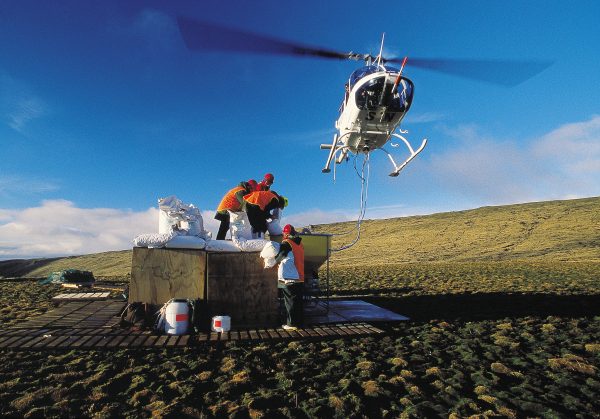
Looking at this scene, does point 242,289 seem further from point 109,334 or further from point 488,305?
point 488,305

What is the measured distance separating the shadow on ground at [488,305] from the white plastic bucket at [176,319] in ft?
17.0

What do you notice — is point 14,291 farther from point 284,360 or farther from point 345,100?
point 345,100

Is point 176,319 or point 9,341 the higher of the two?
point 176,319

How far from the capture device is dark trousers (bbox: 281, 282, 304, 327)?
726cm

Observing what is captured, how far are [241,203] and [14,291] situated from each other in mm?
11106

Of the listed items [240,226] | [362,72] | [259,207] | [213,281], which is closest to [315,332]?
[213,281]

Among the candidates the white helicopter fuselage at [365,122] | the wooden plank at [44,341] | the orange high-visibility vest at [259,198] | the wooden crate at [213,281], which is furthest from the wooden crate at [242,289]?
the white helicopter fuselage at [365,122]

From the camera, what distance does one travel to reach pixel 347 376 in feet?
16.2

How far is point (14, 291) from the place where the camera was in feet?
43.9

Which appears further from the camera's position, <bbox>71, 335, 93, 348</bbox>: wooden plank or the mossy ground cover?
<bbox>71, 335, 93, 348</bbox>: wooden plank

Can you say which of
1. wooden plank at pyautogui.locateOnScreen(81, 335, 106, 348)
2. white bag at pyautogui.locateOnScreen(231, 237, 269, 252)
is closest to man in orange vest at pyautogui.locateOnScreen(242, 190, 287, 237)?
white bag at pyautogui.locateOnScreen(231, 237, 269, 252)

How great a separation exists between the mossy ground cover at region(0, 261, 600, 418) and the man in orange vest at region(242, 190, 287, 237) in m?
3.18

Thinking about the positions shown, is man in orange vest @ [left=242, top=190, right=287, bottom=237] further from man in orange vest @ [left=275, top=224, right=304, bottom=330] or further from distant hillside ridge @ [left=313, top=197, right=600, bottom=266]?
distant hillside ridge @ [left=313, top=197, right=600, bottom=266]

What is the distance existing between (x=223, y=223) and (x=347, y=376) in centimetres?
566
